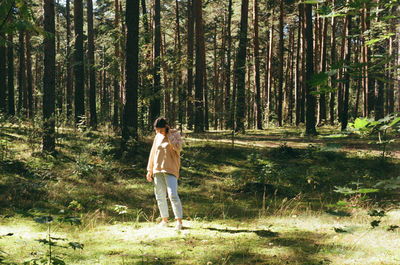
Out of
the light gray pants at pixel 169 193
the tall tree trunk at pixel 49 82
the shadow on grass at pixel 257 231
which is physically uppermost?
the tall tree trunk at pixel 49 82

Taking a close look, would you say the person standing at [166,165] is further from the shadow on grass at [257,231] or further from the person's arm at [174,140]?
the shadow on grass at [257,231]

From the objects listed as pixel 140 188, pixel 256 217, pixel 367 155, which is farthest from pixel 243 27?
pixel 256 217

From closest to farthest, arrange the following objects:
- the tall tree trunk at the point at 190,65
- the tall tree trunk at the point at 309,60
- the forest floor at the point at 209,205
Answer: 1. the forest floor at the point at 209,205
2. the tall tree trunk at the point at 190,65
3. the tall tree trunk at the point at 309,60

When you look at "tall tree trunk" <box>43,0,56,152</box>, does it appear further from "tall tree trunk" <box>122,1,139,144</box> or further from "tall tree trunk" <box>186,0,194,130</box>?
"tall tree trunk" <box>186,0,194,130</box>

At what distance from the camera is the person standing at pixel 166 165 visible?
616 cm

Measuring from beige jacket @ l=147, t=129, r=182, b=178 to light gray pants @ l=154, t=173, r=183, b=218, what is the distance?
0.13 metres

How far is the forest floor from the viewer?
14.9 ft

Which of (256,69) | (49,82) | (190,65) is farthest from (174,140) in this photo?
(256,69)

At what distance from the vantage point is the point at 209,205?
873 centimetres

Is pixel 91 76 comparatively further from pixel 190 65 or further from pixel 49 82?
pixel 49 82

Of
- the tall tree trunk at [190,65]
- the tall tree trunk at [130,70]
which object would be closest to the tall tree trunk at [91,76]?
the tall tree trunk at [190,65]

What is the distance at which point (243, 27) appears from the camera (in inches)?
704

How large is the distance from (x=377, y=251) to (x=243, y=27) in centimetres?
1519

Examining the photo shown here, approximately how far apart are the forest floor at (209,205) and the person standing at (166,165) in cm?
46
